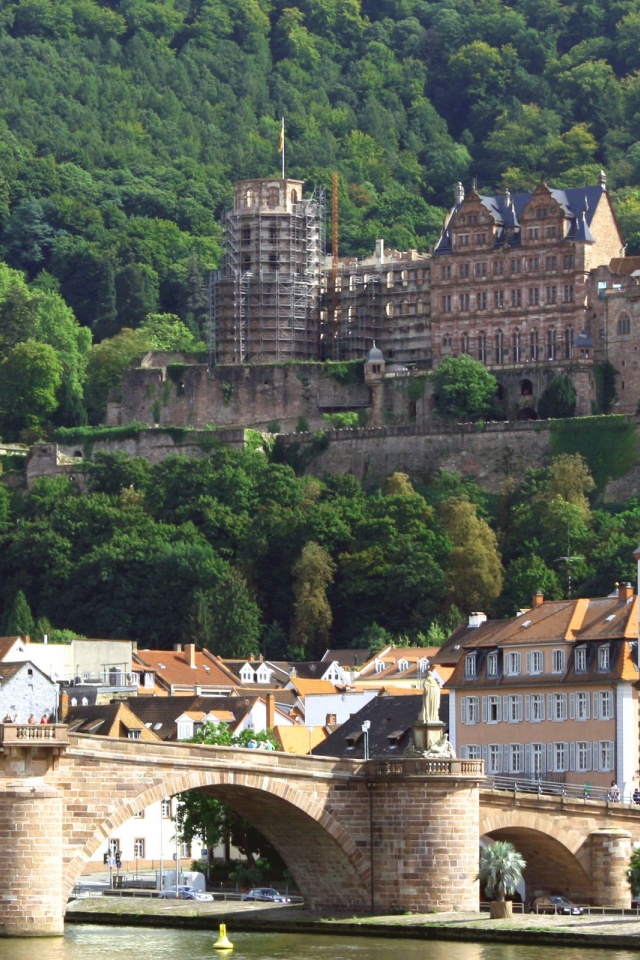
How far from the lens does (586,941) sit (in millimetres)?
71562

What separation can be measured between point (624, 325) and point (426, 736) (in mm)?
73368

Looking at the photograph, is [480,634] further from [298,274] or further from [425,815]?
[298,274]

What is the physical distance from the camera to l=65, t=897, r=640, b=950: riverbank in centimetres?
7231

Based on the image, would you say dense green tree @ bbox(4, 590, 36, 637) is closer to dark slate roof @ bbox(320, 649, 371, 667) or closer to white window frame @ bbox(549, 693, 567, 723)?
dark slate roof @ bbox(320, 649, 371, 667)

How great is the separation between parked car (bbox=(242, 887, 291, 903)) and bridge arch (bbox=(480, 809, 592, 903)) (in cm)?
688

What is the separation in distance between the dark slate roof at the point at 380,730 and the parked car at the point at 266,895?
6169mm

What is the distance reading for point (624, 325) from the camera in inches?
5822

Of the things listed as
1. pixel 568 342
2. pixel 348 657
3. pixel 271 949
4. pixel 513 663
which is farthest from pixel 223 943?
pixel 568 342

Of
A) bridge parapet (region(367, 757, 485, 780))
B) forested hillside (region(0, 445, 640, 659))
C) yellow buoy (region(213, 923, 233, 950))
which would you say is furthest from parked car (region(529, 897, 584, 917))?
forested hillside (region(0, 445, 640, 659))

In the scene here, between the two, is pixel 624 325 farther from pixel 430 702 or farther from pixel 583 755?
pixel 430 702

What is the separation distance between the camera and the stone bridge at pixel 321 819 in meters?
71.4

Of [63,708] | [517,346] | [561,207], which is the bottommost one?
[63,708]

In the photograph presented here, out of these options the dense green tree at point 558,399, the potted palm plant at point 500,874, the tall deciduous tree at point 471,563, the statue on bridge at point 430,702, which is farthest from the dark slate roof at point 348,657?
the potted palm plant at point 500,874

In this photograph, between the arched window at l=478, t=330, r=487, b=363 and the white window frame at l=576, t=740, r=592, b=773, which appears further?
the arched window at l=478, t=330, r=487, b=363
